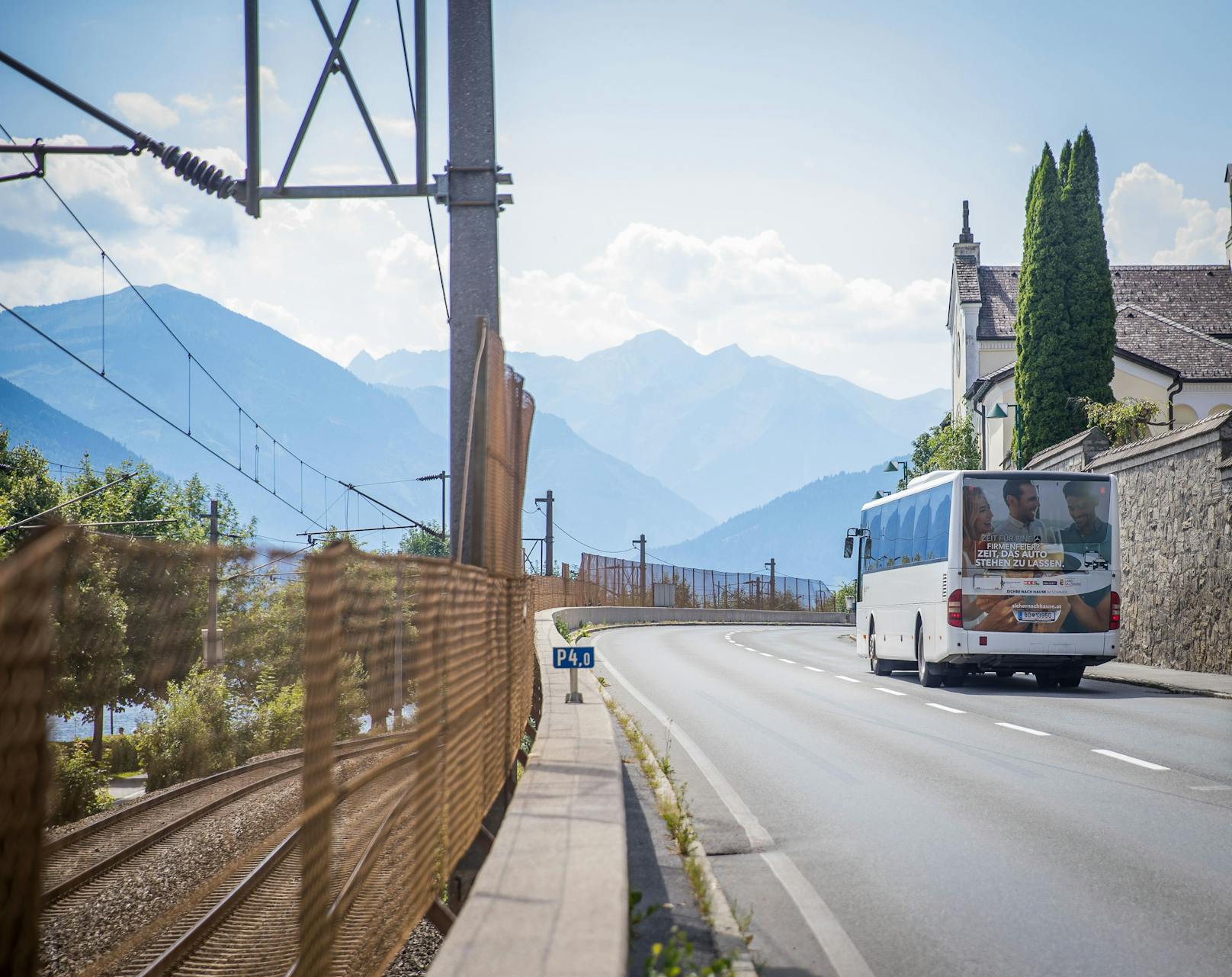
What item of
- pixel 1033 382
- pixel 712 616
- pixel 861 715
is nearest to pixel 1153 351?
pixel 1033 382

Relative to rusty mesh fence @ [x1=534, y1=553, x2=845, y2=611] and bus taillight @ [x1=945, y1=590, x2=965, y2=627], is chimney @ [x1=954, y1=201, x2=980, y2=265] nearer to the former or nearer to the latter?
rusty mesh fence @ [x1=534, y1=553, x2=845, y2=611]

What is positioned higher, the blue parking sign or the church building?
the church building

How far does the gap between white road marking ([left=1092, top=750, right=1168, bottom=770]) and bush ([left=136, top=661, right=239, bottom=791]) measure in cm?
767

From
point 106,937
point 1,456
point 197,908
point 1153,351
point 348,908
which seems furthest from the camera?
point 1,456

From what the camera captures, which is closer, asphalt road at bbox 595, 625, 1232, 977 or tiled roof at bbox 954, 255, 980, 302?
asphalt road at bbox 595, 625, 1232, 977

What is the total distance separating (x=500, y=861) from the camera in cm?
539

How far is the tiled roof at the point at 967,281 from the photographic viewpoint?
60.9 m

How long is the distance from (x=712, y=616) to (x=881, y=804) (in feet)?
187

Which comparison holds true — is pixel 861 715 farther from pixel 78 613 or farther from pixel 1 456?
pixel 1 456

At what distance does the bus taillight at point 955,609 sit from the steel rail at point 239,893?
38.8ft

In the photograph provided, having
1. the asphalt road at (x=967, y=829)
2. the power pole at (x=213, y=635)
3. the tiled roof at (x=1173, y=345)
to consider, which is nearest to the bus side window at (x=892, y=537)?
the asphalt road at (x=967, y=829)

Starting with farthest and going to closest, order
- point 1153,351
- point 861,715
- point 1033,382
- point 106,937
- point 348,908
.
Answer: point 1153,351 < point 1033,382 < point 861,715 < point 106,937 < point 348,908

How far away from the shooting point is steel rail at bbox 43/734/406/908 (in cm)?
520

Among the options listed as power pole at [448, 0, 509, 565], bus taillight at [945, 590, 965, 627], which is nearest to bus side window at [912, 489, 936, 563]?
bus taillight at [945, 590, 965, 627]
